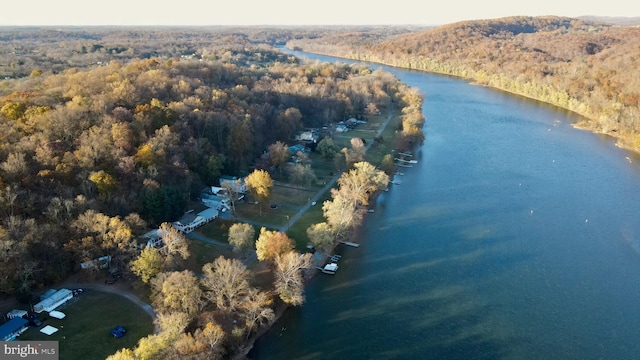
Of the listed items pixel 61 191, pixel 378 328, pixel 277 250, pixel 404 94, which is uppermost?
pixel 404 94

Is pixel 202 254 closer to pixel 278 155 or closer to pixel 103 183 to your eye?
pixel 103 183

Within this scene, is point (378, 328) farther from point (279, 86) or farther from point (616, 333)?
point (279, 86)

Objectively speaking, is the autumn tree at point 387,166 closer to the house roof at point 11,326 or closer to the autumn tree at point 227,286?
the autumn tree at point 227,286

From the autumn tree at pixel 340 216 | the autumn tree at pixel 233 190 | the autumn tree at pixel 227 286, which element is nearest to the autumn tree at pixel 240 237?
the autumn tree at pixel 227 286

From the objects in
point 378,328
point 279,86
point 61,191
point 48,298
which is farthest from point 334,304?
point 279,86

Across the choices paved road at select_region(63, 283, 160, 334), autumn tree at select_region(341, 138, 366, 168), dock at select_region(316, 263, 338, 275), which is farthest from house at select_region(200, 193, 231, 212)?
autumn tree at select_region(341, 138, 366, 168)

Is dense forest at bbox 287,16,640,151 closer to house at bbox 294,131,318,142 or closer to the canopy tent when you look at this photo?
house at bbox 294,131,318,142

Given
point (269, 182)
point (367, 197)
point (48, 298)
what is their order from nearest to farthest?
point (48, 298) < point (269, 182) < point (367, 197)
